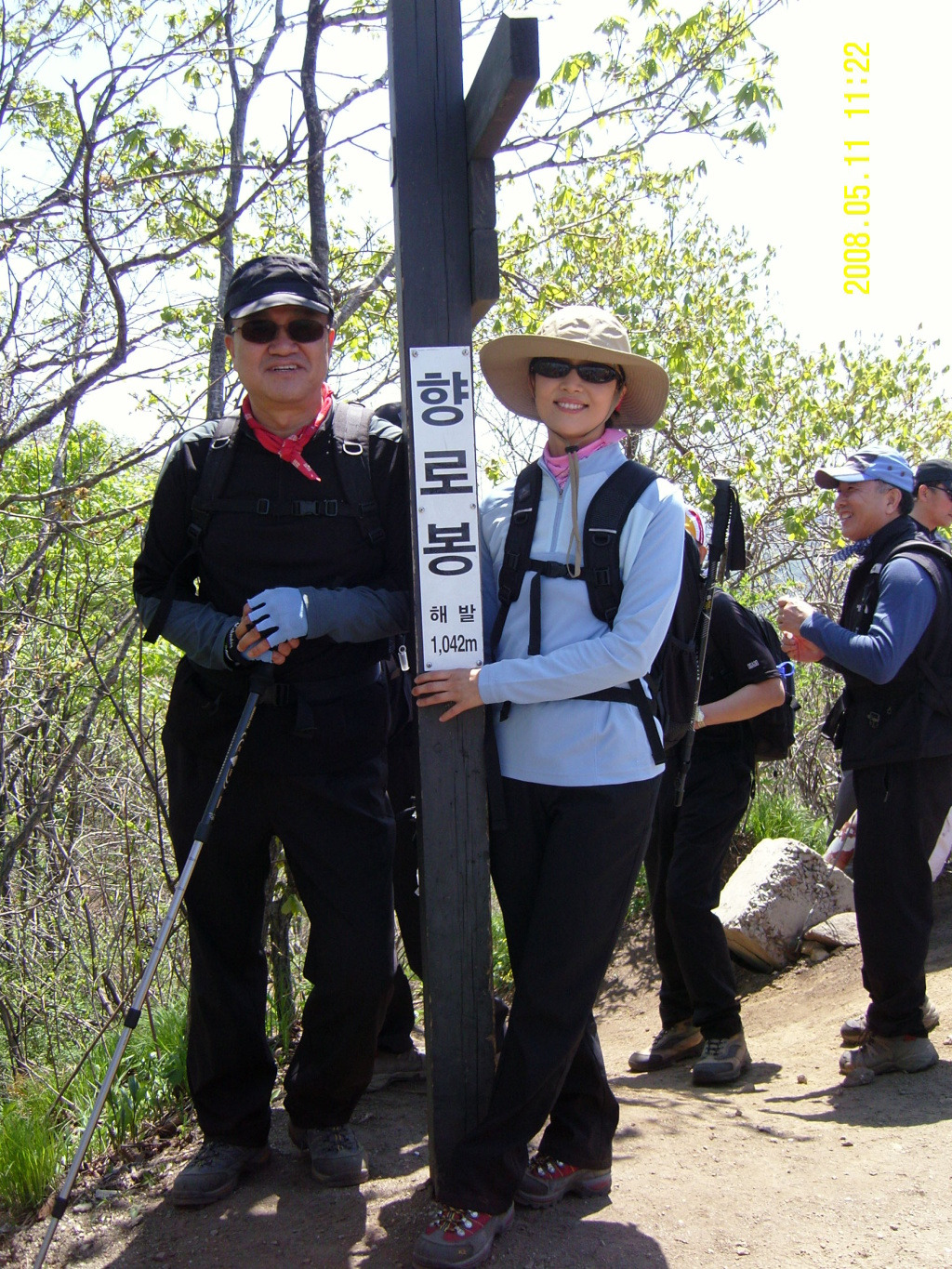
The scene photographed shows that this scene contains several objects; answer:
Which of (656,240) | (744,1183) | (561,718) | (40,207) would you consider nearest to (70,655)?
(40,207)

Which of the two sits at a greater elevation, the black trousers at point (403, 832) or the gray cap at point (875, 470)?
the gray cap at point (875, 470)

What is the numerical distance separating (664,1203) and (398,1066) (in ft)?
3.94

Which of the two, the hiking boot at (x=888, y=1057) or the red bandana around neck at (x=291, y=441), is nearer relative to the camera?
the red bandana around neck at (x=291, y=441)

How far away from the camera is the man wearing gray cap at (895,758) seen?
12.6 ft

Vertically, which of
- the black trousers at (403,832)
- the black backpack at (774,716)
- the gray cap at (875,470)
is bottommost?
the black trousers at (403,832)

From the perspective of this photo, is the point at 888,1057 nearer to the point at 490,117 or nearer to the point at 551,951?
the point at 551,951

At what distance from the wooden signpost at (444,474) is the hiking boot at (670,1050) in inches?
69.6

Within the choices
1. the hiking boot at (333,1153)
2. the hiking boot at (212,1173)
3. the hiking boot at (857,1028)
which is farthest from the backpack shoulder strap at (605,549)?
the hiking boot at (857,1028)

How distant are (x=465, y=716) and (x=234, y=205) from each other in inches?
145

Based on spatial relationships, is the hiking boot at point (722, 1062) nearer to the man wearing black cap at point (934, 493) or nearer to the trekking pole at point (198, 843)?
the trekking pole at point (198, 843)

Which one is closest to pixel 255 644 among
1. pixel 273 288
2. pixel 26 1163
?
pixel 273 288

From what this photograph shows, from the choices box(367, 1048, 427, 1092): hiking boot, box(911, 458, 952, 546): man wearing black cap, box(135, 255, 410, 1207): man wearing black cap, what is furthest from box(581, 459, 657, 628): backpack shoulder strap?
box(911, 458, 952, 546): man wearing black cap

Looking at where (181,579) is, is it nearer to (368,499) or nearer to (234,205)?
(368,499)

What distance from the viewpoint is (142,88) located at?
4816 millimetres
